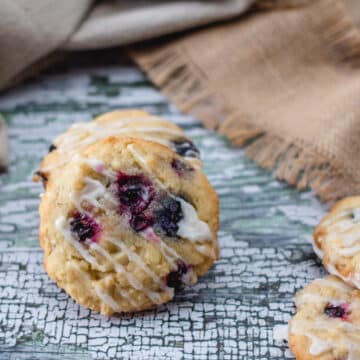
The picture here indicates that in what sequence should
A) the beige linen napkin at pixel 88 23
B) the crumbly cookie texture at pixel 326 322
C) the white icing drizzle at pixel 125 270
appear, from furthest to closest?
the beige linen napkin at pixel 88 23, the white icing drizzle at pixel 125 270, the crumbly cookie texture at pixel 326 322

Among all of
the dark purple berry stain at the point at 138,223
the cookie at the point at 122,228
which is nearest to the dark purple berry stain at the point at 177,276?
the cookie at the point at 122,228

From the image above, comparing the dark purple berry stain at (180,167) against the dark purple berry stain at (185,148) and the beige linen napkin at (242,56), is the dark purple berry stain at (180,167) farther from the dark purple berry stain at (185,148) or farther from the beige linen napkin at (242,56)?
the beige linen napkin at (242,56)

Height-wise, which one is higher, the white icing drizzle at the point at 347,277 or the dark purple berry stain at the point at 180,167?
the dark purple berry stain at the point at 180,167

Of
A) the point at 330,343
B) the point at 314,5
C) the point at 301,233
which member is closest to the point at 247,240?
the point at 301,233

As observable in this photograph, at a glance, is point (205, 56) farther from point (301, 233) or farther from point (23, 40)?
point (301, 233)

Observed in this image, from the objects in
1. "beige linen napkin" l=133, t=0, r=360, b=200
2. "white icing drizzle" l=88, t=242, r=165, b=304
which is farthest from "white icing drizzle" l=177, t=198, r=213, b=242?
"beige linen napkin" l=133, t=0, r=360, b=200

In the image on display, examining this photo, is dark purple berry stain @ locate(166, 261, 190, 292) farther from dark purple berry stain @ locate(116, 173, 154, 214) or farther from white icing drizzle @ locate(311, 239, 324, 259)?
white icing drizzle @ locate(311, 239, 324, 259)
